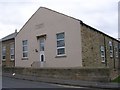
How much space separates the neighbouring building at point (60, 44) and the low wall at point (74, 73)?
10.1 feet

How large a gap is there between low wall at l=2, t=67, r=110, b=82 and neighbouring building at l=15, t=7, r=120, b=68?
3.09 meters

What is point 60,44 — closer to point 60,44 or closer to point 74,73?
point 60,44

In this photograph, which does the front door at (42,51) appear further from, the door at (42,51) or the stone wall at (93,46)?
the stone wall at (93,46)

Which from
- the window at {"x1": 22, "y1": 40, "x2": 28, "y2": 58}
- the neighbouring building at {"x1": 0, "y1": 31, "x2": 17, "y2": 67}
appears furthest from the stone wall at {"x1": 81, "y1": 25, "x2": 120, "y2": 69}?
the neighbouring building at {"x1": 0, "y1": 31, "x2": 17, "y2": 67}

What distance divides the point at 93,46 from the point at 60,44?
12.4ft

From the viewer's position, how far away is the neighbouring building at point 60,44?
79.3 ft

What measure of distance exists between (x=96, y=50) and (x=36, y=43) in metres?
7.89

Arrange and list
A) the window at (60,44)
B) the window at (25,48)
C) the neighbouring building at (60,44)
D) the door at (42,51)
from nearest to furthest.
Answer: the neighbouring building at (60,44) < the window at (60,44) < the door at (42,51) < the window at (25,48)

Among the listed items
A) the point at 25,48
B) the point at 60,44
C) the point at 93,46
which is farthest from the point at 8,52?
the point at 93,46

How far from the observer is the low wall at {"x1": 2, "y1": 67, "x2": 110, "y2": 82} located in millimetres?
17703

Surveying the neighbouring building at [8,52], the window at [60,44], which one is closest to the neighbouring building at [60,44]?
the window at [60,44]

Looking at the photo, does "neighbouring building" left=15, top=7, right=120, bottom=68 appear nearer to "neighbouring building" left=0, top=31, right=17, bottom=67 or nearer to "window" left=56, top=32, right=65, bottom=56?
"window" left=56, top=32, right=65, bottom=56

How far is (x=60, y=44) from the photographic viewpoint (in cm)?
2622

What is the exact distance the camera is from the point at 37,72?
23.7 metres
